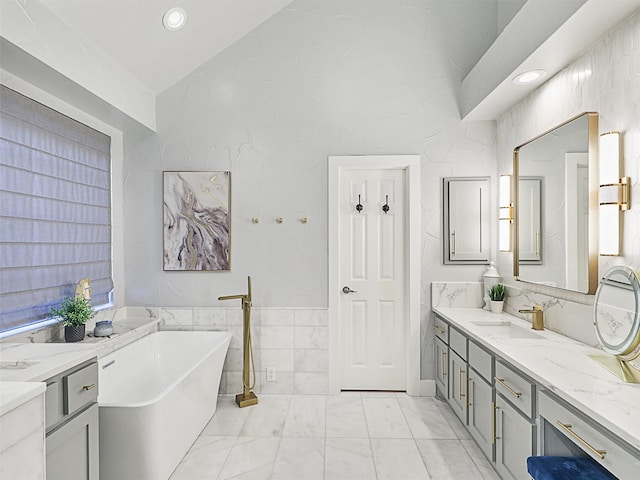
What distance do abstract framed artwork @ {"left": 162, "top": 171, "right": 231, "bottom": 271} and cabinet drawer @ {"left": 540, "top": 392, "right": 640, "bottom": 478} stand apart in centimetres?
271

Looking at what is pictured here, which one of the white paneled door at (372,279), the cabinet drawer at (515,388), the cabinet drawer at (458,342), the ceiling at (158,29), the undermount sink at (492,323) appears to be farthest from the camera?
the white paneled door at (372,279)

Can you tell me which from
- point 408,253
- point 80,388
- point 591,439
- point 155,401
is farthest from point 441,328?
point 80,388

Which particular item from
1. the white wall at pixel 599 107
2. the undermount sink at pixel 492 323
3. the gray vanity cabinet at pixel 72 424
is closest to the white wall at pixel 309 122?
the undermount sink at pixel 492 323

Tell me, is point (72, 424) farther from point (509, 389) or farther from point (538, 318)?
point (538, 318)

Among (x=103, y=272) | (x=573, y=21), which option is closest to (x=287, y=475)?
(x=103, y=272)

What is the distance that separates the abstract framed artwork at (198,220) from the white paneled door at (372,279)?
1.05m

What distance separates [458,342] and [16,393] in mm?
2608

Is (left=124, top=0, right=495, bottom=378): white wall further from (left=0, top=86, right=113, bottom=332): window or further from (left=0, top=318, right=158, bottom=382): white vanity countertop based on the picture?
(left=0, top=318, right=158, bottom=382): white vanity countertop

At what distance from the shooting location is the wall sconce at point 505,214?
341cm

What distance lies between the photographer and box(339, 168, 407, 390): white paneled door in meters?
3.83

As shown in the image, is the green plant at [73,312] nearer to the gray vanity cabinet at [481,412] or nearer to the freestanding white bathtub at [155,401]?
the freestanding white bathtub at [155,401]

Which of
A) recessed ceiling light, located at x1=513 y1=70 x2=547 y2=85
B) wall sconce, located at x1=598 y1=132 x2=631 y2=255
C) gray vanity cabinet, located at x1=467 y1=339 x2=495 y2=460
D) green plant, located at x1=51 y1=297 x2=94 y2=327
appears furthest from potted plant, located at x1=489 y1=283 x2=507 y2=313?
green plant, located at x1=51 y1=297 x2=94 y2=327

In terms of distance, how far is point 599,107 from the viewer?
227 cm

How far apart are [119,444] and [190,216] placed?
2016mm
